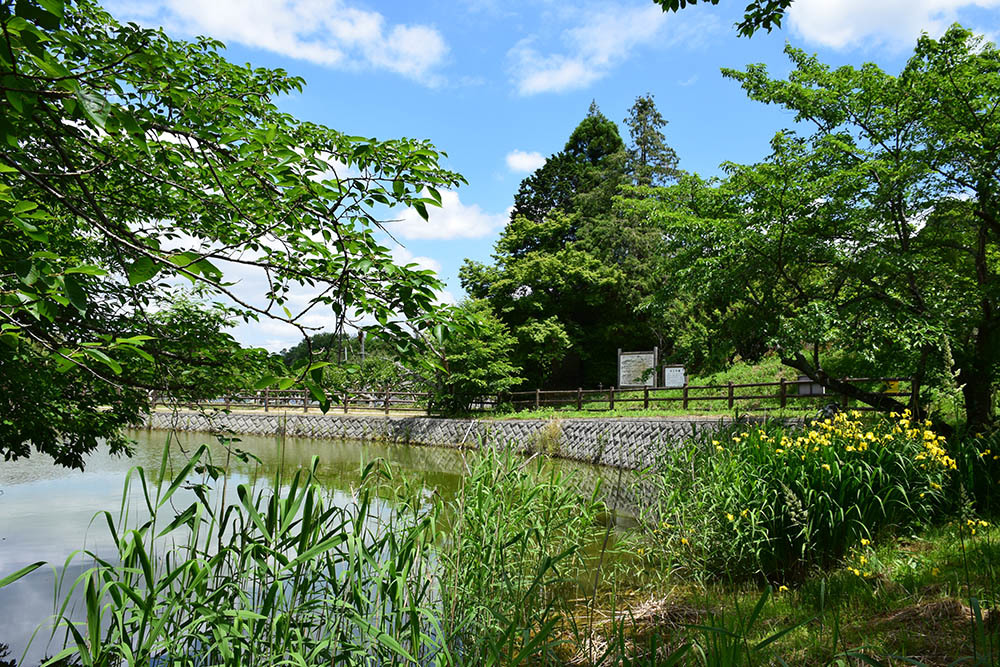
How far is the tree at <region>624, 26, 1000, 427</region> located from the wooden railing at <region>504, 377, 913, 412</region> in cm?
153

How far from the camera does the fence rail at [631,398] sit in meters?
11.2

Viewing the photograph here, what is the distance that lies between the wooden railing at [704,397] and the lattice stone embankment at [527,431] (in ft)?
5.29

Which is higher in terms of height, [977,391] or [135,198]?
[135,198]

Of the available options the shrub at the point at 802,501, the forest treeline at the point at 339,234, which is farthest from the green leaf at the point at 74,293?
the shrub at the point at 802,501

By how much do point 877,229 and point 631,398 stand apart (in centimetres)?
1181

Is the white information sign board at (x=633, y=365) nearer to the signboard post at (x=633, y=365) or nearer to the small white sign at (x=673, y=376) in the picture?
the signboard post at (x=633, y=365)


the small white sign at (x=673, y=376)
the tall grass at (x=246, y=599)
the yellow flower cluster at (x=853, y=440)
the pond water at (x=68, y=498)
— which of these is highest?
the small white sign at (x=673, y=376)

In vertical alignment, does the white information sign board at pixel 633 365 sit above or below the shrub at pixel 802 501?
above

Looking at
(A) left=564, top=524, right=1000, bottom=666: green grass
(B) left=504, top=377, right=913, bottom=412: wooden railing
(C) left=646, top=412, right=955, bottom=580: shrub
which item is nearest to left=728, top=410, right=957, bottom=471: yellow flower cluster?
(C) left=646, top=412, right=955, bottom=580: shrub

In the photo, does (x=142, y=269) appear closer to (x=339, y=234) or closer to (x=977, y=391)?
(x=339, y=234)

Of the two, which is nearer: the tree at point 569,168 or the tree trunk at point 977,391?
the tree trunk at point 977,391

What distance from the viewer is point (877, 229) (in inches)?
327

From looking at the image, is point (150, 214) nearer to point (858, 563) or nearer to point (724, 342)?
point (858, 563)

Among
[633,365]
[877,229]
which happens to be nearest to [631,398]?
[633,365]
